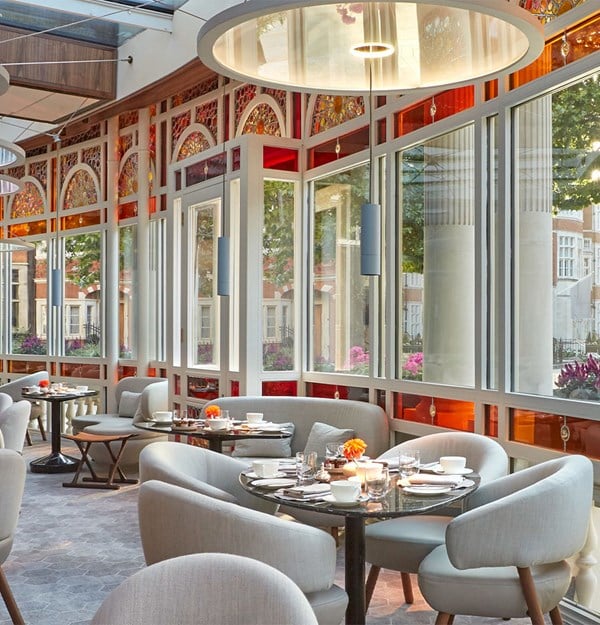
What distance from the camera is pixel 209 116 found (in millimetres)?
8945

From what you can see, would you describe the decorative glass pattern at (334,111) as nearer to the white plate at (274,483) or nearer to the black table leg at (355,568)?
the white plate at (274,483)

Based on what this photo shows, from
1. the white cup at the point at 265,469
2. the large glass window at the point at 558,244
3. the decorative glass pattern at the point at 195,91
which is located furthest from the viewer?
the decorative glass pattern at the point at 195,91

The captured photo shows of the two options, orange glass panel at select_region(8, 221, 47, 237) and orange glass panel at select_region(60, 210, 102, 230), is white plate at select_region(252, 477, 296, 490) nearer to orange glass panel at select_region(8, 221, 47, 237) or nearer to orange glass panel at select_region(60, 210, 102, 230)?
orange glass panel at select_region(60, 210, 102, 230)

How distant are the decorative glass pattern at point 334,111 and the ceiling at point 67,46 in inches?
77.3

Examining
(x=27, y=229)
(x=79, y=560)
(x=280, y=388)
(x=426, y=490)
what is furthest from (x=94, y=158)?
(x=426, y=490)

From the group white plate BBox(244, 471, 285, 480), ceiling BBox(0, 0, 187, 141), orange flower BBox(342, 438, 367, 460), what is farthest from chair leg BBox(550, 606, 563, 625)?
ceiling BBox(0, 0, 187, 141)

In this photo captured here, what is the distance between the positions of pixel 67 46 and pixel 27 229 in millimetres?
4148

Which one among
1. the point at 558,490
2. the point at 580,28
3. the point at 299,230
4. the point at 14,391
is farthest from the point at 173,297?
the point at 558,490

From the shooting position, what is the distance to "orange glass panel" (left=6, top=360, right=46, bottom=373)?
38.8 feet

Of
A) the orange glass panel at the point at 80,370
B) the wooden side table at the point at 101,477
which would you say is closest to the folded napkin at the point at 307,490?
the wooden side table at the point at 101,477

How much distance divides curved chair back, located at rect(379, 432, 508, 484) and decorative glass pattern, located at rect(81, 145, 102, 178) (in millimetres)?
7407

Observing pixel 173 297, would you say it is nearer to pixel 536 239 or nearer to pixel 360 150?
pixel 360 150

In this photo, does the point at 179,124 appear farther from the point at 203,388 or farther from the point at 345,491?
the point at 345,491

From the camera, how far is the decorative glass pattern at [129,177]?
1032 centimetres
